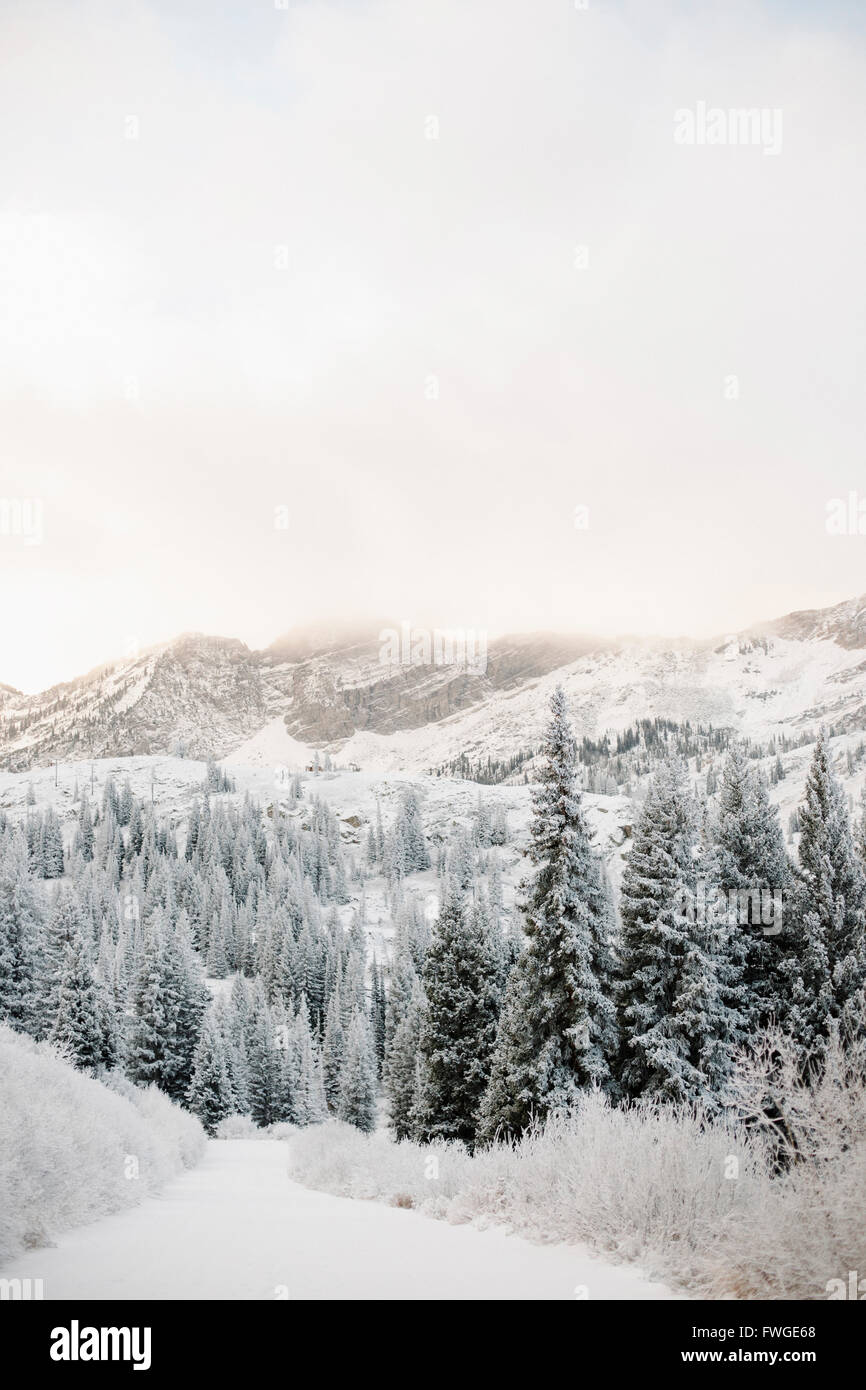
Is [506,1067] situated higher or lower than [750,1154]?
lower

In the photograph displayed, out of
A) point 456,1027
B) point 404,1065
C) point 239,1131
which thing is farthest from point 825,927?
point 239,1131

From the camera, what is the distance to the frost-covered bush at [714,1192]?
20.0 ft

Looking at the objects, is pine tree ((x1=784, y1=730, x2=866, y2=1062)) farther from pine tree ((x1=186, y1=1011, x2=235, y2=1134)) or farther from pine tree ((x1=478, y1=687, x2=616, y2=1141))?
pine tree ((x1=186, y1=1011, x2=235, y2=1134))

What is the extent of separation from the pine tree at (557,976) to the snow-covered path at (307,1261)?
1003cm

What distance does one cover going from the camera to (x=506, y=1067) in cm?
2219

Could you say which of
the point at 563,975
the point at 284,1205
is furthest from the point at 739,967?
the point at 284,1205

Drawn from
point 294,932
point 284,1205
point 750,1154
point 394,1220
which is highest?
point 750,1154

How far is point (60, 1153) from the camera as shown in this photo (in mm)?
10414

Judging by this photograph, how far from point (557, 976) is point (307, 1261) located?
14.9 meters

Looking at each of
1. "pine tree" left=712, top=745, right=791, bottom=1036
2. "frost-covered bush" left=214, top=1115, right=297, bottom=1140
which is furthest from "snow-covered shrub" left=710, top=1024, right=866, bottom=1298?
"frost-covered bush" left=214, top=1115, right=297, bottom=1140

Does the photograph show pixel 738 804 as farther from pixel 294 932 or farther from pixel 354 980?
pixel 294 932

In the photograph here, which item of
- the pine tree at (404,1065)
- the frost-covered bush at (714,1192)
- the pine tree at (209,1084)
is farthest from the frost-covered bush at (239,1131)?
the frost-covered bush at (714,1192)

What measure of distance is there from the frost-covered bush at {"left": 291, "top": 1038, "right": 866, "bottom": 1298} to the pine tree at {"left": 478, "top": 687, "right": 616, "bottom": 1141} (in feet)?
29.7
